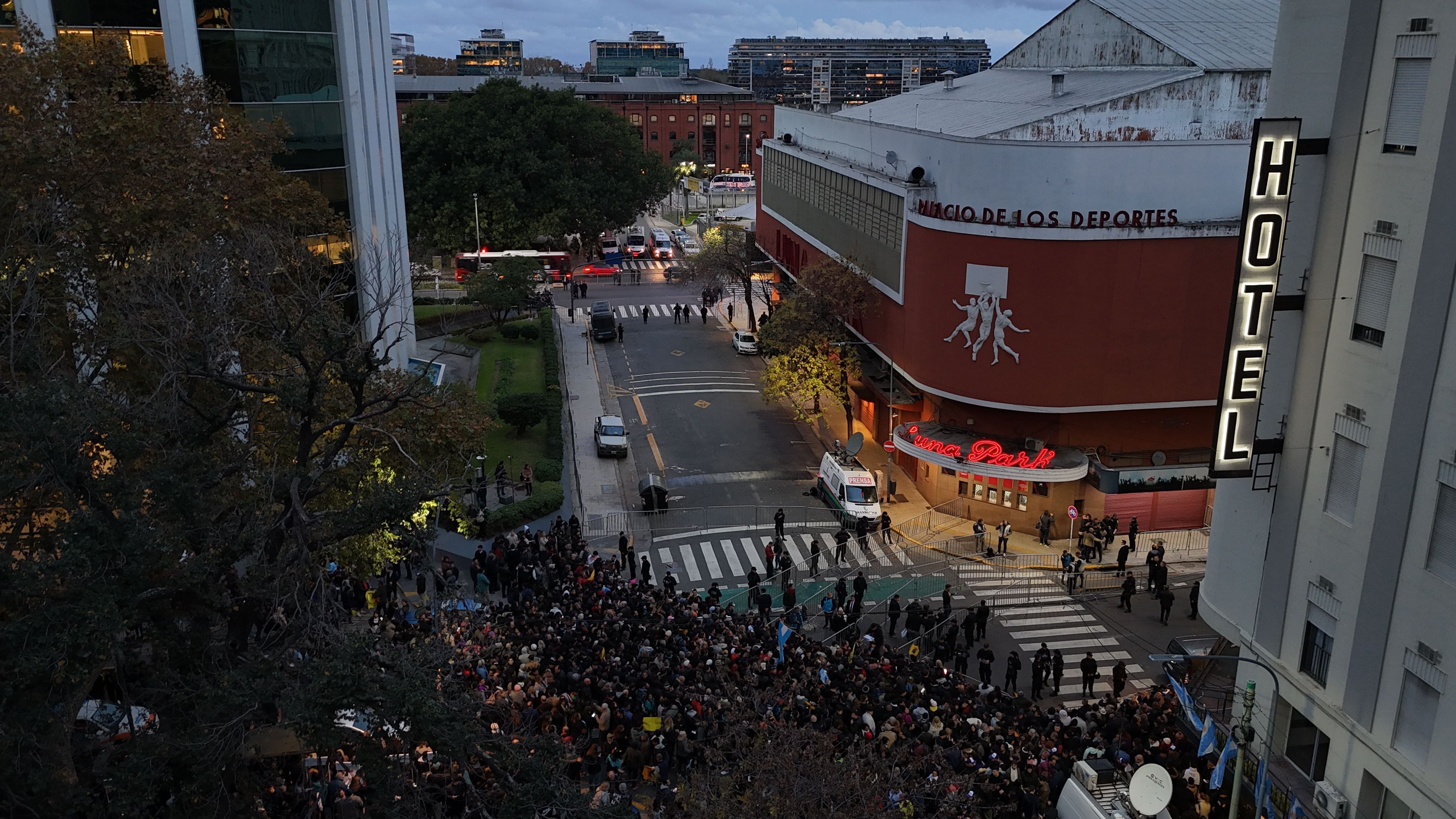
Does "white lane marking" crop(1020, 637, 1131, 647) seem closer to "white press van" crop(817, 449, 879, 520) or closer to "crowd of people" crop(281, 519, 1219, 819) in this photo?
"crowd of people" crop(281, 519, 1219, 819)

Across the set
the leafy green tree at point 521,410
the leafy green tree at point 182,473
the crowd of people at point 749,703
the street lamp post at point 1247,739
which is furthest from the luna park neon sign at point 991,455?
the leafy green tree at point 182,473

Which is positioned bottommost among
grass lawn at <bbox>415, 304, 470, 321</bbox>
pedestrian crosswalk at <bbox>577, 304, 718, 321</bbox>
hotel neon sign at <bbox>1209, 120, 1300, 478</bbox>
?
pedestrian crosswalk at <bbox>577, 304, 718, 321</bbox>

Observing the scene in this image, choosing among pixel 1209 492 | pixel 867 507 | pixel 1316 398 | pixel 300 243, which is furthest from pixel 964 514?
pixel 300 243

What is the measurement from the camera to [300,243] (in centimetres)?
2797

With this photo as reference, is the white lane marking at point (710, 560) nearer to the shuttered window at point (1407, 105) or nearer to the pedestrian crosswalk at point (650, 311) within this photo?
the shuttered window at point (1407, 105)

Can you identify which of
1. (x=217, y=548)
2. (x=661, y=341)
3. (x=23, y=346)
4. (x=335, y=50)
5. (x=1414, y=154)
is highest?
(x=335, y=50)

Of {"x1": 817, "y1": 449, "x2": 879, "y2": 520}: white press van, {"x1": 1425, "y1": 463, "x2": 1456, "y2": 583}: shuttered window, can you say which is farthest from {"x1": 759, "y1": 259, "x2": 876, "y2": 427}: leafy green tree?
{"x1": 1425, "y1": 463, "x2": 1456, "y2": 583}: shuttered window

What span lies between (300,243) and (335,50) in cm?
1327

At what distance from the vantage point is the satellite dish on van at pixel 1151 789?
18.7 meters

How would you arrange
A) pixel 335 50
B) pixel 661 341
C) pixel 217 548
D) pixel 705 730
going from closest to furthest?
1. pixel 217 548
2. pixel 705 730
3. pixel 335 50
4. pixel 661 341

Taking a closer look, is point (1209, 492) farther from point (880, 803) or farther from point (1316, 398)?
point (880, 803)

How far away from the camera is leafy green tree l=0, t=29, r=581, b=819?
614 inches

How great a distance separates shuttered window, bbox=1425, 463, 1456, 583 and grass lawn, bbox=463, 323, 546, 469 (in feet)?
93.7

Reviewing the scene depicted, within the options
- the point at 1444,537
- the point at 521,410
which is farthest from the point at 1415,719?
the point at 521,410
